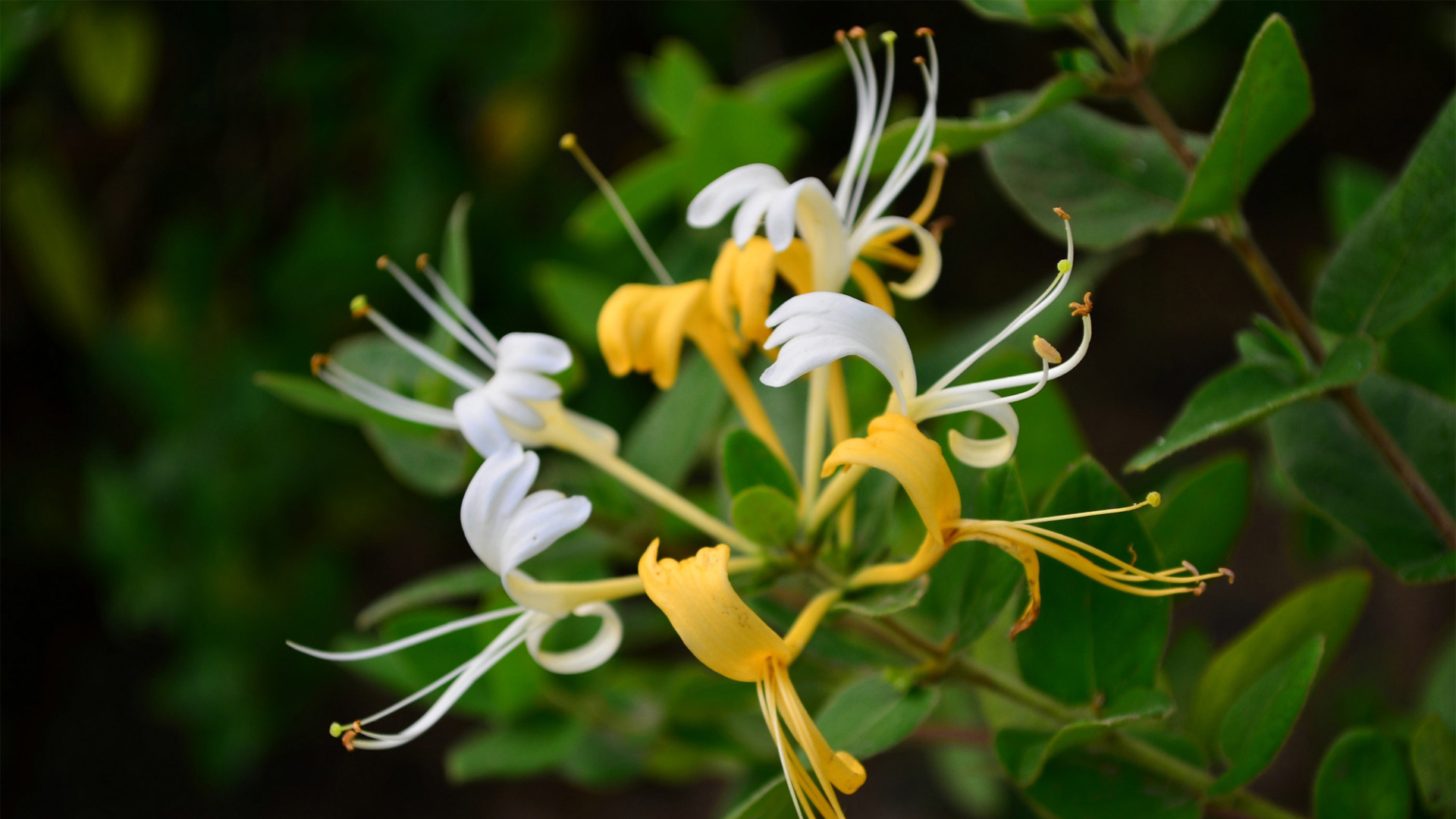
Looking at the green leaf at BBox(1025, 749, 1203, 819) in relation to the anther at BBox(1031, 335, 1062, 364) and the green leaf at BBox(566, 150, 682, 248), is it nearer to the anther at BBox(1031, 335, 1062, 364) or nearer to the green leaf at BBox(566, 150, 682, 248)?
the anther at BBox(1031, 335, 1062, 364)

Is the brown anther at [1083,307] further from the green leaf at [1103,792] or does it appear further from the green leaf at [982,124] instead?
the green leaf at [1103,792]

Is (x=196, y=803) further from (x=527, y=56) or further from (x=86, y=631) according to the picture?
(x=527, y=56)

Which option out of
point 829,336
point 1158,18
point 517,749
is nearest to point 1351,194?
point 1158,18

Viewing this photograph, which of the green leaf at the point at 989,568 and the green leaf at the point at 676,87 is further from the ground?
the green leaf at the point at 676,87

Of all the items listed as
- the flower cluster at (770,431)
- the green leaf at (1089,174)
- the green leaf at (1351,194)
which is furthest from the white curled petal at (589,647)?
the green leaf at (1351,194)

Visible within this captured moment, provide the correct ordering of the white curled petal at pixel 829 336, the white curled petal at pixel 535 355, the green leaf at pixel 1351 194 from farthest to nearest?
the green leaf at pixel 1351 194 < the white curled petal at pixel 535 355 < the white curled petal at pixel 829 336

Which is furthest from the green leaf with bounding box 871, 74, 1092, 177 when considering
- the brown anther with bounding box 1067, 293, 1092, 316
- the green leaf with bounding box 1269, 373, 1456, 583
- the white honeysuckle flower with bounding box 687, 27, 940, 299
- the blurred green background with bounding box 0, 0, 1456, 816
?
the blurred green background with bounding box 0, 0, 1456, 816
